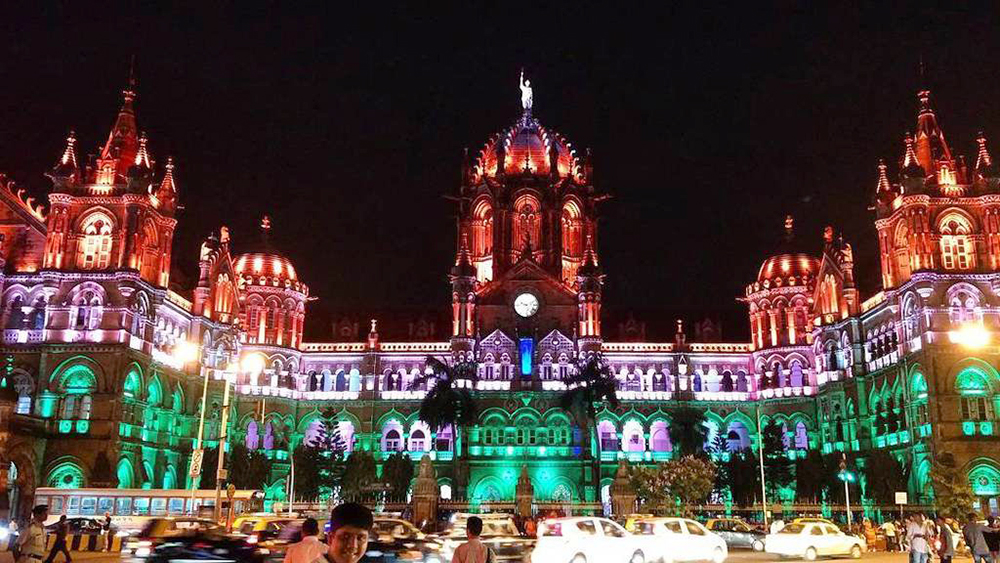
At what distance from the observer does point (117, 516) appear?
1935 inches

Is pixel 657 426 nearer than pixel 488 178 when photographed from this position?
Yes

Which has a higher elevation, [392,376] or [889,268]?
[889,268]

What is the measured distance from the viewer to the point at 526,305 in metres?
85.9

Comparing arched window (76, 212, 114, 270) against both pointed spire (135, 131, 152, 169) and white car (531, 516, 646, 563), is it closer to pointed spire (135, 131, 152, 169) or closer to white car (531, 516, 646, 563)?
pointed spire (135, 131, 152, 169)

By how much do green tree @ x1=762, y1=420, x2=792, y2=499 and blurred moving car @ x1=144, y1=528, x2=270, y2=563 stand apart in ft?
188

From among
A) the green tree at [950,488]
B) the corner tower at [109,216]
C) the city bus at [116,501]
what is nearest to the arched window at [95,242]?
the corner tower at [109,216]

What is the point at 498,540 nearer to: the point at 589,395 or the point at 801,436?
the point at 589,395

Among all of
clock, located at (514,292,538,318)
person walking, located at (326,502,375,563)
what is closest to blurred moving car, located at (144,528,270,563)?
person walking, located at (326,502,375,563)

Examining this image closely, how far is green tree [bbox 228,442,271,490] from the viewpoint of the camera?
69.1 meters

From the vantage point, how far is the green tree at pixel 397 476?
72375 millimetres

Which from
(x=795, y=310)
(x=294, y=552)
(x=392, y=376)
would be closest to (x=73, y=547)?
(x=294, y=552)

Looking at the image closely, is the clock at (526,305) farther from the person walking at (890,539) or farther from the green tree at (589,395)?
the person walking at (890,539)

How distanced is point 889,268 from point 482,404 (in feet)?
119

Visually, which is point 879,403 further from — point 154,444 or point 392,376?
point 154,444
